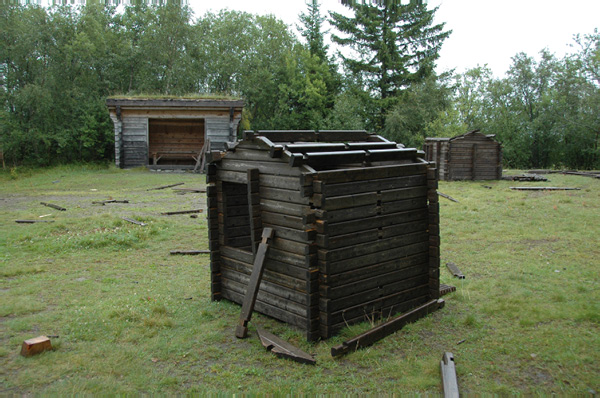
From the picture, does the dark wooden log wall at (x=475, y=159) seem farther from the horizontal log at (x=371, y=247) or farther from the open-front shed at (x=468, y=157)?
the horizontal log at (x=371, y=247)

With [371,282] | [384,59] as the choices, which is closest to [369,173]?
[371,282]

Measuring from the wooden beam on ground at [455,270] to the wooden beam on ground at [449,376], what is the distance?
323cm

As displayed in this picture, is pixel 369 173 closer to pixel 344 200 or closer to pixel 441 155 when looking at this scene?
pixel 344 200

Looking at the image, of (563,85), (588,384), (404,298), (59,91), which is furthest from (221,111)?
(563,85)

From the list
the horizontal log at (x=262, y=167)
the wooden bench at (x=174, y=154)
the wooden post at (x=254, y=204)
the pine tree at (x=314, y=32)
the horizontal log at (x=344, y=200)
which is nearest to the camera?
the horizontal log at (x=344, y=200)

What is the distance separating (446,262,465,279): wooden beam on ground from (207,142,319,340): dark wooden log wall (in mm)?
3571

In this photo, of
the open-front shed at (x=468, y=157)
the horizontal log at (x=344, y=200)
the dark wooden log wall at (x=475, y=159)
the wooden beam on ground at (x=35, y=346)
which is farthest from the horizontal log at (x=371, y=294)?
the dark wooden log wall at (x=475, y=159)

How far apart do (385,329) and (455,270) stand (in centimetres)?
317

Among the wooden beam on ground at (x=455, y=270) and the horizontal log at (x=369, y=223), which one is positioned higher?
the horizontal log at (x=369, y=223)

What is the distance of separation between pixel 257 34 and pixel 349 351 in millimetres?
49385

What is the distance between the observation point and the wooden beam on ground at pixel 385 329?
5.06 m

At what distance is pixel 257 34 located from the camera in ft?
164

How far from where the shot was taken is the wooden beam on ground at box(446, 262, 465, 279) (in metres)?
7.93

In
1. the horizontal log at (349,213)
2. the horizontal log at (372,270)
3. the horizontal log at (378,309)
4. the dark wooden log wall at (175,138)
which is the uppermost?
the dark wooden log wall at (175,138)
